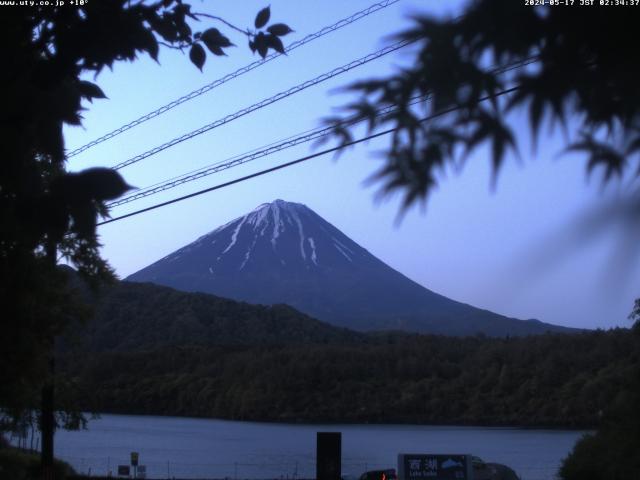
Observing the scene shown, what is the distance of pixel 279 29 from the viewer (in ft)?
23.2

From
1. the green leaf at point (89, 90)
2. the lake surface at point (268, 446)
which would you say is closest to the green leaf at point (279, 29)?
the green leaf at point (89, 90)

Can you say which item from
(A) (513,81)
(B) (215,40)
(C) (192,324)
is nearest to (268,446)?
(C) (192,324)

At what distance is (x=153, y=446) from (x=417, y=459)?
76.8 ft

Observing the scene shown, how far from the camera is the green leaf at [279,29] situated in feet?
23.1

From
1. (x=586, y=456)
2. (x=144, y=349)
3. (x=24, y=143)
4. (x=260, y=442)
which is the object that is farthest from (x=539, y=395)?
(x=24, y=143)

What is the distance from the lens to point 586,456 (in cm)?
2439

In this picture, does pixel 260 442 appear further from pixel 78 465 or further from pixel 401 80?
pixel 401 80

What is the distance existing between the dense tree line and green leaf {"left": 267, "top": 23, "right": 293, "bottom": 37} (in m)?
43.7

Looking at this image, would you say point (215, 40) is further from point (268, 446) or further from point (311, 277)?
point (311, 277)

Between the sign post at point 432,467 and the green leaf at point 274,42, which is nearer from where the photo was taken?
the green leaf at point 274,42

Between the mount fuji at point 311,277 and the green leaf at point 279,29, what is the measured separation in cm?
6670

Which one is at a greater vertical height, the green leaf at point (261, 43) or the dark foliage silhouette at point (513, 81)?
the green leaf at point (261, 43)

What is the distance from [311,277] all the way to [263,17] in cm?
9804

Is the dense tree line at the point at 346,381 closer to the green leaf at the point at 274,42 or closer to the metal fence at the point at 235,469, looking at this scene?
the metal fence at the point at 235,469
